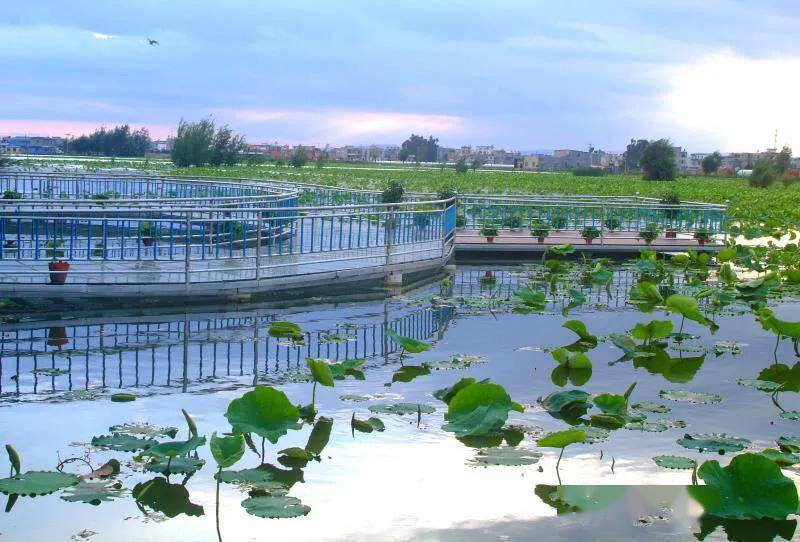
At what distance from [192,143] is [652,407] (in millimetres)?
66068

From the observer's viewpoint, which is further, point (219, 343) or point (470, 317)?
point (470, 317)

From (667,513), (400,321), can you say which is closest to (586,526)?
(667,513)

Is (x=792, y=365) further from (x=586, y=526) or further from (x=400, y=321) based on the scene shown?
(x=586, y=526)

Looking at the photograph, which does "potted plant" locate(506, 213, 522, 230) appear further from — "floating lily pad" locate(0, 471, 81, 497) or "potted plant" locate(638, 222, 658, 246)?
"floating lily pad" locate(0, 471, 81, 497)

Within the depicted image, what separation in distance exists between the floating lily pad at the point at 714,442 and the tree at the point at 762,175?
6987 centimetres

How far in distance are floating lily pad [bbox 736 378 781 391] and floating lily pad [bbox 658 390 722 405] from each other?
1.85 ft

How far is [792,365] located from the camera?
30.9 ft

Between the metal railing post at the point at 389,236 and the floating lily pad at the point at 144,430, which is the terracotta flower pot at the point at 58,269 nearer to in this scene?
the metal railing post at the point at 389,236

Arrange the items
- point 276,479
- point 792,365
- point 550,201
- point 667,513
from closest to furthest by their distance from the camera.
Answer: point 667,513 → point 276,479 → point 792,365 → point 550,201

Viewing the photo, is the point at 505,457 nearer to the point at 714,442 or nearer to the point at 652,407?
the point at 714,442

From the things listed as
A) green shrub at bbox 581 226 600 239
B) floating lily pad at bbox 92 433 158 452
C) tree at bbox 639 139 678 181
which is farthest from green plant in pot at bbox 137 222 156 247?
tree at bbox 639 139 678 181

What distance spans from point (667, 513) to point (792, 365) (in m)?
4.91

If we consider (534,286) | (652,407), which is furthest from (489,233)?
(652,407)

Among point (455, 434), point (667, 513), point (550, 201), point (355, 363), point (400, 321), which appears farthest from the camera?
point (550, 201)
